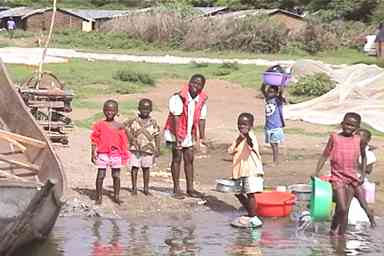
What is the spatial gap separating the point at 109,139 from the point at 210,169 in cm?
411

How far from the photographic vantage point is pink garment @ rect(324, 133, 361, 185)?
31.8 feet

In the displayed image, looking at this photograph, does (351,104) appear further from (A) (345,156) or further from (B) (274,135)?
(A) (345,156)

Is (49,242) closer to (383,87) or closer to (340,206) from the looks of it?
(340,206)

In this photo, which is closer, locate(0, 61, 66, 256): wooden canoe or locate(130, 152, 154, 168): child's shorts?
locate(0, 61, 66, 256): wooden canoe

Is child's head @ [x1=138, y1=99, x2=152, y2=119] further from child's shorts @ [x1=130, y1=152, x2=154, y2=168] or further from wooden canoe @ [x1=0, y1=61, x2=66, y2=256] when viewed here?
wooden canoe @ [x1=0, y1=61, x2=66, y2=256]

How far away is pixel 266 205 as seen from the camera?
10.9 metres

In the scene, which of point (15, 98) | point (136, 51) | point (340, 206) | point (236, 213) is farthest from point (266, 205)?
point (136, 51)

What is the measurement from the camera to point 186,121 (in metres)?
11.3

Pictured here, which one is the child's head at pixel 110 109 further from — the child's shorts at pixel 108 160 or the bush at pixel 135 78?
the bush at pixel 135 78

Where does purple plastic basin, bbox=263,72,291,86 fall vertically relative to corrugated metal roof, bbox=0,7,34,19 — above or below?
below

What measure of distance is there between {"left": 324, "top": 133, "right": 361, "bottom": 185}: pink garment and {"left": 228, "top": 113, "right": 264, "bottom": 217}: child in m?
0.93

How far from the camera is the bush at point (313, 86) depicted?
2562 cm

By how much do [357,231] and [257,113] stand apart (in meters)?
12.9

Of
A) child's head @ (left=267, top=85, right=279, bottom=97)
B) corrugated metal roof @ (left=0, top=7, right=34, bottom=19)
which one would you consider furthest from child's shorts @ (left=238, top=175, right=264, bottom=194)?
corrugated metal roof @ (left=0, top=7, right=34, bottom=19)
